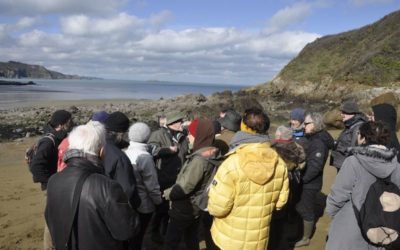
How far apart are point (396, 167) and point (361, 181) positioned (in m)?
0.31

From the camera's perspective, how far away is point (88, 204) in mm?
2758

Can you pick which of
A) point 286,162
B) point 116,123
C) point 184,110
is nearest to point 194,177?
point 116,123

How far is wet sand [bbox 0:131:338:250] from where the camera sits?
5.84m

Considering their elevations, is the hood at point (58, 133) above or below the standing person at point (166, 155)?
above

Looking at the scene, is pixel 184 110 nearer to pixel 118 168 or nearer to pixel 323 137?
pixel 323 137

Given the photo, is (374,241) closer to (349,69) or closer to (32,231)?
(32,231)

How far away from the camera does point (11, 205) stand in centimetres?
788

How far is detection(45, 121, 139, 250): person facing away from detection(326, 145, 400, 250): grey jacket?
186cm

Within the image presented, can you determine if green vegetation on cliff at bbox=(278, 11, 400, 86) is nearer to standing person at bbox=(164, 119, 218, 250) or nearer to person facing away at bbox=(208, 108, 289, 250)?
standing person at bbox=(164, 119, 218, 250)

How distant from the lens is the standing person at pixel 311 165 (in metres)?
5.19

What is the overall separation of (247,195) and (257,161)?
33 centimetres

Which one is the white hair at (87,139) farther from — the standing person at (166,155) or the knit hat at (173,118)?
the knit hat at (173,118)

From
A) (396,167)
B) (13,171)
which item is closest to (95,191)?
(396,167)

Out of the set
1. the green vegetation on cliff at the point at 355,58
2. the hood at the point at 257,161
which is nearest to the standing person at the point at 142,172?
the hood at the point at 257,161
